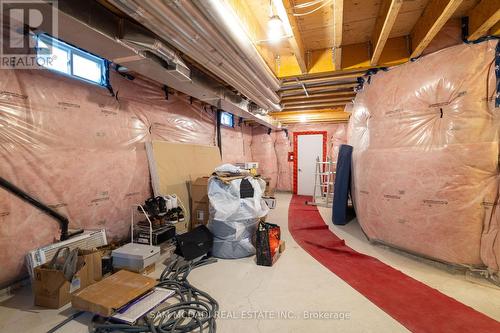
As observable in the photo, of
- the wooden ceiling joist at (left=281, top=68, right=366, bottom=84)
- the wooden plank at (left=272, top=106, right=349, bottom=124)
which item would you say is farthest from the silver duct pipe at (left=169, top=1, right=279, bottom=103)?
the wooden plank at (left=272, top=106, right=349, bottom=124)

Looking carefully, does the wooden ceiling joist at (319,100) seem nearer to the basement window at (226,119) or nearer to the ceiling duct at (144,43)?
the basement window at (226,119)

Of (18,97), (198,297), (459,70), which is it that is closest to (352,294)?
(198,297)

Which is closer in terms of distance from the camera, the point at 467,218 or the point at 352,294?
the point at 352,294

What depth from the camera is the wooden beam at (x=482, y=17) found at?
72.5 inches

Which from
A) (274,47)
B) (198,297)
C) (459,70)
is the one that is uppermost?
(274,47)

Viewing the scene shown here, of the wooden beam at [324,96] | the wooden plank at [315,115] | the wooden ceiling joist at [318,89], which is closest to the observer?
the wooden ceiling joist at [318,89]

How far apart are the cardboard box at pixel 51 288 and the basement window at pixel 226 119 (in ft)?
12.8

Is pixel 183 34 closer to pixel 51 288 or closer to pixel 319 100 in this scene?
pixel 51 288

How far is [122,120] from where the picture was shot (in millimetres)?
2758

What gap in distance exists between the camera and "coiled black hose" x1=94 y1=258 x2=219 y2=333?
144 cm

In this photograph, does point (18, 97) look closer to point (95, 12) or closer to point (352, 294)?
point (95, 12)

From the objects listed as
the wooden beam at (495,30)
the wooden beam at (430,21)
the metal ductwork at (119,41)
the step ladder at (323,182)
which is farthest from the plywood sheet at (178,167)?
the wooden beam at (495,30)

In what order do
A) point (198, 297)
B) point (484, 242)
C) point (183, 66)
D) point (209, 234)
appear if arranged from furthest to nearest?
1. point (209, 234)
2. point (183, 66)
3. point (484, 242)
4. point (198, 297)

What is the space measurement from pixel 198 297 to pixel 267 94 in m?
2.71
